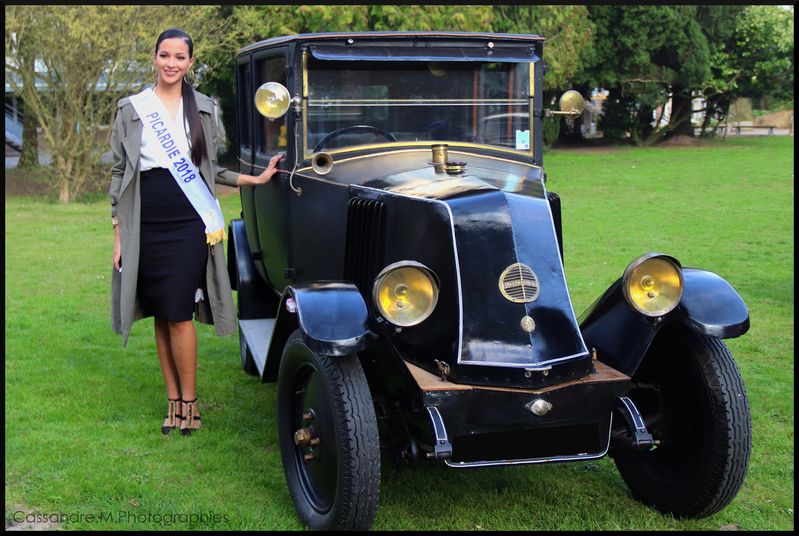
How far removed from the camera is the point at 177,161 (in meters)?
4.69

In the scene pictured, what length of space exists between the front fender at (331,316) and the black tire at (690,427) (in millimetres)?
1272

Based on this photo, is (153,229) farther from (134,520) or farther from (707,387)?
(707,387)

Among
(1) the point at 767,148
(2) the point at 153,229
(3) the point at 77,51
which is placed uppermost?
(3) the point at 77,51

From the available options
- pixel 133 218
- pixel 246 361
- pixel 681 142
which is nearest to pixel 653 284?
pixel 133 218

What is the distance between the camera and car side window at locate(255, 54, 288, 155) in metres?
4.94

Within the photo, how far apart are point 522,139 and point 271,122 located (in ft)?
4.59

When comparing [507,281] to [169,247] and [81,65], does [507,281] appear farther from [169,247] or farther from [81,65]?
[81,65]

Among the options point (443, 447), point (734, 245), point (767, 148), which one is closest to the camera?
point (443, 447)

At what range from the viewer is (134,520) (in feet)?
12.8

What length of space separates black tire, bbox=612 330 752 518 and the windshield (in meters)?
1.52

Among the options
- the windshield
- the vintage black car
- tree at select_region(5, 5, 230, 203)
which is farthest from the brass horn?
tree at select_region(5, 5, 230, 203)

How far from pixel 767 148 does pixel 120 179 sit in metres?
25.8

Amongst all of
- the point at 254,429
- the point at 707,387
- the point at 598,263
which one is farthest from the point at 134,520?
the point at 598,263

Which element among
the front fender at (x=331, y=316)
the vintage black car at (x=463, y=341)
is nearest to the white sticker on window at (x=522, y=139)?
the vintage black car at (x=463, y=341)
